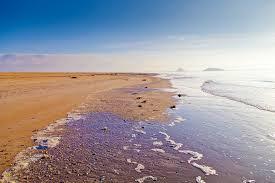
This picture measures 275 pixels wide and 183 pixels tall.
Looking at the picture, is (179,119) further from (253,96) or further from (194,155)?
(253,96)

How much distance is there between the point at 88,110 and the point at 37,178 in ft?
38.7

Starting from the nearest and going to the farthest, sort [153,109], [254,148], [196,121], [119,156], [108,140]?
[119,156] → [254,148] → [108,140] → [196,121] → [153,109]

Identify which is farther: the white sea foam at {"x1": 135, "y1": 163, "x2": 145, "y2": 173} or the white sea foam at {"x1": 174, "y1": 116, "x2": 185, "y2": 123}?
the white sea foam at {"x1": 174, "y1": 116, "x2": 185, "y2": 123}

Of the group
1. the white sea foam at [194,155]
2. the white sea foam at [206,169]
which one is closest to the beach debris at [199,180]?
the white sea foam at [206,169]

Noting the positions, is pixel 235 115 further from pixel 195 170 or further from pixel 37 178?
pixel 37 178

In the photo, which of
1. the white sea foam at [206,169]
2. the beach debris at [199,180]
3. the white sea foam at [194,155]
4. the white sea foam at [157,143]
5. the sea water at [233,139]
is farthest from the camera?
the white sea foam at [157,143]

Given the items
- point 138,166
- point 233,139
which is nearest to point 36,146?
point 138,166

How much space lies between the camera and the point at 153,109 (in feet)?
65.2

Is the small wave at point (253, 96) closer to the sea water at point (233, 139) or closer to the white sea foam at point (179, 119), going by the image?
the sea water at point (233, 139)

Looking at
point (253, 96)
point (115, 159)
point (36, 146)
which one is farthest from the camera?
point (253, 96)

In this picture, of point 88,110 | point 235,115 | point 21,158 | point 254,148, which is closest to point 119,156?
point 21,158

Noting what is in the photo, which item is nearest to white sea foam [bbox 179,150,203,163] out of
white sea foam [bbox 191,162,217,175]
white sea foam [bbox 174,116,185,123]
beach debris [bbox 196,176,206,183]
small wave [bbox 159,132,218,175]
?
small wave [bbox 159,132,218,175]

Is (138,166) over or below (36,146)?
below

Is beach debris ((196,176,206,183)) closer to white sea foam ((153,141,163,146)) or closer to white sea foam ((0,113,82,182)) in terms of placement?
white sea foam ((153,141,163,146))
